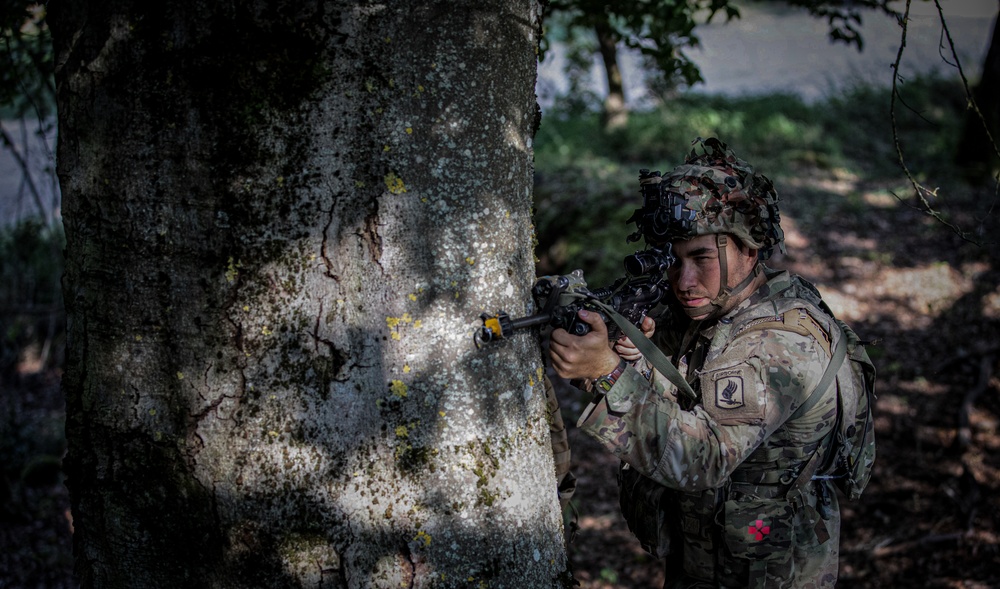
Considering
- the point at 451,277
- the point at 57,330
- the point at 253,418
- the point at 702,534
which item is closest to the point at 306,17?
the point at 451,277

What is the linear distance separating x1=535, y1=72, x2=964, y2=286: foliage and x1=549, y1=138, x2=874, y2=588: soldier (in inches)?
190

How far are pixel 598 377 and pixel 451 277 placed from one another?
66 centimetres

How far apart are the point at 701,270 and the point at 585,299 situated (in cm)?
78

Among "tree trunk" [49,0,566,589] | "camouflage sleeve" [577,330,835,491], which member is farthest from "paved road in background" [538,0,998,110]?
"tree trunk" [49,0,566,589]

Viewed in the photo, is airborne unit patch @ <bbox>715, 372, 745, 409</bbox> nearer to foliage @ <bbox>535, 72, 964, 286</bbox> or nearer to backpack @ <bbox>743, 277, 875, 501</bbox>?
backpack @ <bbox>743, 277, 875, 501</bbox>

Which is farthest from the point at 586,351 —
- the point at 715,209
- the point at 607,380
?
the point at 715,209

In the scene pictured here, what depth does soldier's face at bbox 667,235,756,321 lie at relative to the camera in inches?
101

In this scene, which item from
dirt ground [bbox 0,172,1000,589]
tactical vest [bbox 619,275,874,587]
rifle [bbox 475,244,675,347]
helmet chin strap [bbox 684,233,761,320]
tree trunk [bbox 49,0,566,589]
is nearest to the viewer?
tree trunk [bbox 49,0,566,589]

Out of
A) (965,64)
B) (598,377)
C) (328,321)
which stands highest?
(965,64)

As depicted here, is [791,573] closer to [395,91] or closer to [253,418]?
[253,418]

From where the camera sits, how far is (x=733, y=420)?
2170 mm

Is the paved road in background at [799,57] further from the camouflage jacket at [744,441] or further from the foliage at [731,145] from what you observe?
the camouflage jacket at [744,441]

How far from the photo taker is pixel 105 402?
1.70 metres

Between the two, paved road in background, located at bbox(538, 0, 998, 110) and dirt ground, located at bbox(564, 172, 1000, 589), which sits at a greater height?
paved road in background, located at bbox(538, 0, 998, 110)
